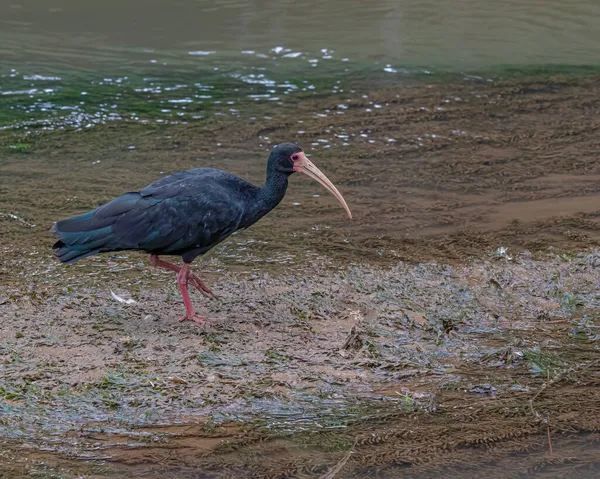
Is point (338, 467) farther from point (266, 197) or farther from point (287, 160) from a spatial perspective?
point (287, 160)

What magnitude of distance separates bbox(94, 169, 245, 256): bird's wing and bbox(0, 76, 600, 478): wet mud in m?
0.51

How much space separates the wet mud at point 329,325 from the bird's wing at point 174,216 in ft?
1.66

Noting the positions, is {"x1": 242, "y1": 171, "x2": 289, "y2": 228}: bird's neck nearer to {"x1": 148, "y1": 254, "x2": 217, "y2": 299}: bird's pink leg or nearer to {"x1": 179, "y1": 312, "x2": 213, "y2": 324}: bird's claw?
{"x1": 148, "y1": 254, "x2": 217, "y2": 299}: bird's pink leg

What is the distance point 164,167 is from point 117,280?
250cm

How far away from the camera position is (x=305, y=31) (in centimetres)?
1410

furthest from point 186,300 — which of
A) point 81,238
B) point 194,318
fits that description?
point 81,238

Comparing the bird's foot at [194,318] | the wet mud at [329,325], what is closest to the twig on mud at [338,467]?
the wet mud at [329,325]

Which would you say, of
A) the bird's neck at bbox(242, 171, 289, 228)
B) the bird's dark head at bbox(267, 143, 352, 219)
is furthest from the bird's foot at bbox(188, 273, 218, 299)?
the bird's dark head at bbox(267, 143, 352, 219)

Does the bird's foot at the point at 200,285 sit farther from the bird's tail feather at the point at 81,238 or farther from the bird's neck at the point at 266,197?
the bird's tail feather at the point at 81,238

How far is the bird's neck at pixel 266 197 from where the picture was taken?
537cm

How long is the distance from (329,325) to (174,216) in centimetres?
115

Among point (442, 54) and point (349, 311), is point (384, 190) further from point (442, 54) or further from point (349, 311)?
point (442, 54)

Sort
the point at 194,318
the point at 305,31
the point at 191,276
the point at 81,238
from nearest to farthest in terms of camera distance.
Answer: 1. the point at 81,238
2. the point at 194,318
3. the point at 191,276
4. the point at 305,31

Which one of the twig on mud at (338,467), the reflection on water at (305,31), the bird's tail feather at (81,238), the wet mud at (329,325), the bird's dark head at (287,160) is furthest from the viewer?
the reflection on water at (305,31)
